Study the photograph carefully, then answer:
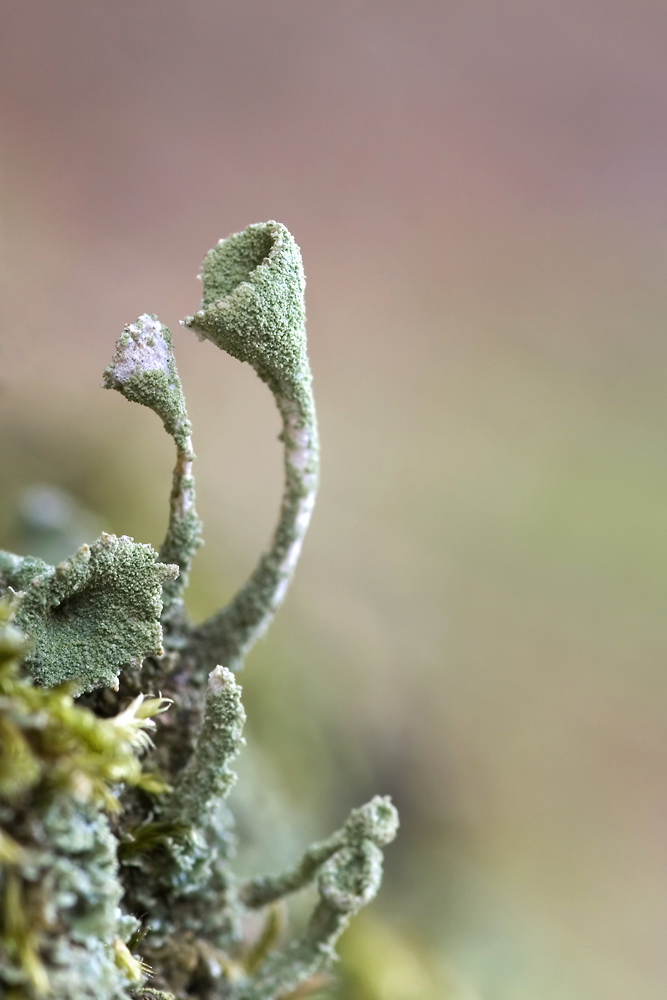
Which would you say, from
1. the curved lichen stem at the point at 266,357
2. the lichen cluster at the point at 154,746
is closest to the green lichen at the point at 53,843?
the lichen cluster at the point at 154,746

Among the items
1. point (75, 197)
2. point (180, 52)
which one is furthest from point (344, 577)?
point (180, 52)

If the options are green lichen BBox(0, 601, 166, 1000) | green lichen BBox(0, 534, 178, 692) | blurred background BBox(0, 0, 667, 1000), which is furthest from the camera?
blurred background BBox(0, 0, 667, 1000)

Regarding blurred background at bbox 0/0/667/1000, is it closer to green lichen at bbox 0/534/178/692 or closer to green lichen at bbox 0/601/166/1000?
green lichen at bbox 0/534/178/692

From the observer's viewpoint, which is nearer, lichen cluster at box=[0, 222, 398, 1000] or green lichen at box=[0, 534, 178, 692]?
lichen cluster at box=[0, 222, 398, 1000]

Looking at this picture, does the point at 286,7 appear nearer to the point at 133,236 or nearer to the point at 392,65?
the point at 392,65

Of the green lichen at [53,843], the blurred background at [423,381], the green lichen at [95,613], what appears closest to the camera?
the green lichen at [53,843]

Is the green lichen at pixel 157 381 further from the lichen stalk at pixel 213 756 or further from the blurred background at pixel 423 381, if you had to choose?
the blurred background at pixel 423 381

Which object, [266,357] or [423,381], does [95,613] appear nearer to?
[266,357]

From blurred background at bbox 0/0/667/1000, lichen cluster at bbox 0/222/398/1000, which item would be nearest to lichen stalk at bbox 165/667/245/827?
lichen cluster at bbox 0/222/398/1000
